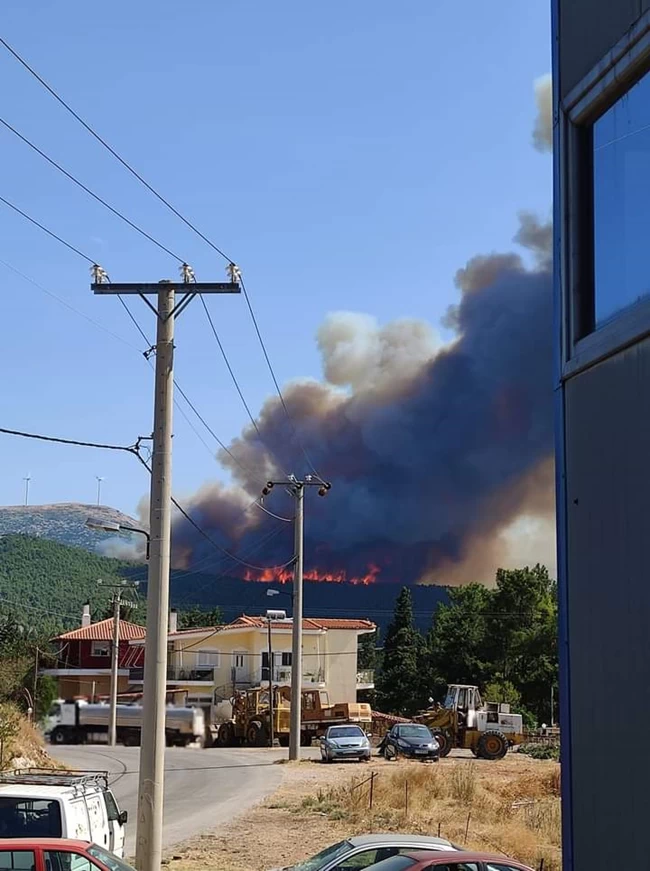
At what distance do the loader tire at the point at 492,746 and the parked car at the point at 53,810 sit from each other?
33.4m

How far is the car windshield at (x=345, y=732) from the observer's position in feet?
136

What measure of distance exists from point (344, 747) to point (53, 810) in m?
29.0

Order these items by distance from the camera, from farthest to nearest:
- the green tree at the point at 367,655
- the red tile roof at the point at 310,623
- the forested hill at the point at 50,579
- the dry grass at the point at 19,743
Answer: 1. the forested hill at the point at 50,579
2. the green tree at the point at 367,655
3. the red tile roof at the point at 310,623
4. the dry grass at the point at 19,743

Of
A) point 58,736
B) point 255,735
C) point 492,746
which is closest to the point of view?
point 58,736

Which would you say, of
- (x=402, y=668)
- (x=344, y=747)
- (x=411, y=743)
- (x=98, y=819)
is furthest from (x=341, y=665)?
(x=98, y=819)

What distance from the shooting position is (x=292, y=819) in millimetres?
23969

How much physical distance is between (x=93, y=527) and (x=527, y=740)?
1553 inches

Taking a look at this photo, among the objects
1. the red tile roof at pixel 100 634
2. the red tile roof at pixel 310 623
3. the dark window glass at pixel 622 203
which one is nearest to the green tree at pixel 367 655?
the red tile roof at pixel 310 623

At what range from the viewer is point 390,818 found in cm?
2303

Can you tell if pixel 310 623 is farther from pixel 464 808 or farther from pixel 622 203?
pixel 622 203

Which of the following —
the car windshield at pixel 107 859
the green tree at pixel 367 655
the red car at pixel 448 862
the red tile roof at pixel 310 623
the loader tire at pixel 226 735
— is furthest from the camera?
the green tree at pixel 367 655

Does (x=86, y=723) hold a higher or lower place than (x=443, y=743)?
higher

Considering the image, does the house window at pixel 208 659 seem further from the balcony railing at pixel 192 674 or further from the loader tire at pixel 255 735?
the loader tire at pixel 255 735

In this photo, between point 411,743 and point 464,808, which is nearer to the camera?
point 464,808
